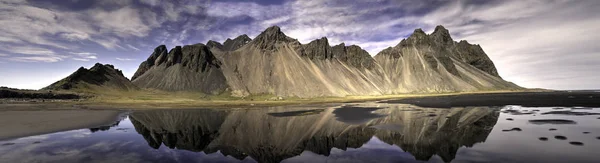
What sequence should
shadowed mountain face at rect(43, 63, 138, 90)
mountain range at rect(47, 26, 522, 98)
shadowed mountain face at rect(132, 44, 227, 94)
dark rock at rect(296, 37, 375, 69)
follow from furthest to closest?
dark rock at rect(296, 37, 375, 69), shadowed mountain face at rect(132, 44, 227, 94), mountain range at rect(47, 26, 522, 98), shadowed mountain face at rect(43, 63, 138, 90)

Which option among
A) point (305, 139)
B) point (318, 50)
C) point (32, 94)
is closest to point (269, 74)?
point (318, 50)

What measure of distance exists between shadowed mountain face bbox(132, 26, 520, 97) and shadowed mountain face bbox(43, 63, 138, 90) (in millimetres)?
8811

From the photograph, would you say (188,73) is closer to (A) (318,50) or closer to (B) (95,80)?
(B) (95,80)

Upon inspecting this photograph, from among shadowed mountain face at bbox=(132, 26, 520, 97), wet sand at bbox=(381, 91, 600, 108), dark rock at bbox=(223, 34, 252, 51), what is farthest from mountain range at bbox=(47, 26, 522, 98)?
wet sand at bbox=(381, 91, 600, 108)

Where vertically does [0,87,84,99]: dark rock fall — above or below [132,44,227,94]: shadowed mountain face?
below

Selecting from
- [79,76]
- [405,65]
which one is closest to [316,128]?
[79,76]

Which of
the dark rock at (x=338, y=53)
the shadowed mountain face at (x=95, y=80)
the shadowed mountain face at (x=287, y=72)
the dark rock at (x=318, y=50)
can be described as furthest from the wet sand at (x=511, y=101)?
the shadowed mountain face at (x=95, y=80)

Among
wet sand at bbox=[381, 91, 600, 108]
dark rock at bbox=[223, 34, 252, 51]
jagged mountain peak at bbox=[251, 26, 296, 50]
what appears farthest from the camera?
dark rock at bbox=[223, 34, 252, 51]

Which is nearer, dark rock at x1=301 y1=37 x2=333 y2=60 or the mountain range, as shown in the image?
the mountain range

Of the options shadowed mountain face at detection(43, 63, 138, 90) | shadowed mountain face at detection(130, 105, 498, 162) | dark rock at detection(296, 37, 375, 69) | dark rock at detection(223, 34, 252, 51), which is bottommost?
shadowed mountain face at detection(130, 105, 498, 162)

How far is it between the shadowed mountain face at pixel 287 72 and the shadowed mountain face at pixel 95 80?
28.9 ft

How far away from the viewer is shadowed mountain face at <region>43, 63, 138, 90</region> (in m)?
107

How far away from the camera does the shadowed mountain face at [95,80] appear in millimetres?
106775

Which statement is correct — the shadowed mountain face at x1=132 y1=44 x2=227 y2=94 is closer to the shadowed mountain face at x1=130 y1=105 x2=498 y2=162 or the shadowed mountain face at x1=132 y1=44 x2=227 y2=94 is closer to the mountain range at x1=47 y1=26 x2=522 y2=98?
the mountain range at x1=47 y1=26 x2=522 y2=98
